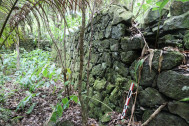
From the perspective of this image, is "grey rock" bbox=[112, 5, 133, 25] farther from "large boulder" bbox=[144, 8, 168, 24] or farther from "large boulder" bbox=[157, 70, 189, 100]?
"large boulder" bbox=[157, 70, 189, 100]

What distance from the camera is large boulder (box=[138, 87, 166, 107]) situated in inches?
56.9

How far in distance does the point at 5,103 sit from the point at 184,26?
323 cm

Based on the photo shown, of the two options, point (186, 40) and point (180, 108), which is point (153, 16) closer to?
point (186, 40)

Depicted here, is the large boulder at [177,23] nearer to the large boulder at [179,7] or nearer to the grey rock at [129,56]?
the large boulder at [179,7]

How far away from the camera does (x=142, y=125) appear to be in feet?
4.88

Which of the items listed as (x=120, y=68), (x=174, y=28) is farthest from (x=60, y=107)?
(x=174, y=28)

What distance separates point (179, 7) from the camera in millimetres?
1559

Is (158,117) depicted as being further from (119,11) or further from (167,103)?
(119,11)

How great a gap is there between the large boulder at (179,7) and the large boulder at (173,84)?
2.63 feet

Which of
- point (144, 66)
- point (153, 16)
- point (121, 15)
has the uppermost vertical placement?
point (121, 15)

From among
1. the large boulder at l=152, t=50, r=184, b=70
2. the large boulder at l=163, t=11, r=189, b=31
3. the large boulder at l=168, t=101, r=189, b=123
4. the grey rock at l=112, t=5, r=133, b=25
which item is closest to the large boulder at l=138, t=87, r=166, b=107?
the large boulder at l=168, t=101, r=189, b=123

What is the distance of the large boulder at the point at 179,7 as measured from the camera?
60.1 inches

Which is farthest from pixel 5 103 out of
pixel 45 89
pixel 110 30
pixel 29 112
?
pixel 110 30

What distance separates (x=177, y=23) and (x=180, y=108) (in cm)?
97
